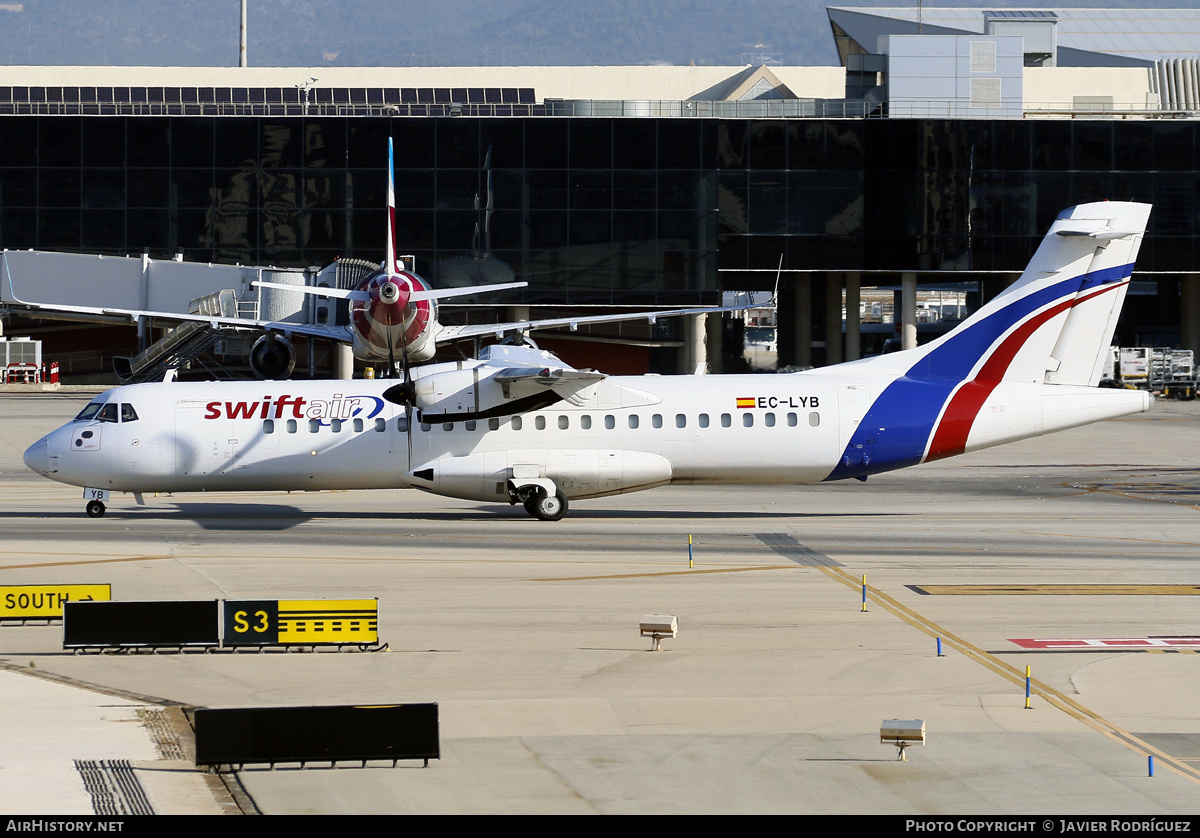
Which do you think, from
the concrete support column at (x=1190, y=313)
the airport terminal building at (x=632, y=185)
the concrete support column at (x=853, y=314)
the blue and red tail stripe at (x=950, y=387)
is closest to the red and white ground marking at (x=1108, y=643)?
the blue and red tail stripe at (x=950, y=387)

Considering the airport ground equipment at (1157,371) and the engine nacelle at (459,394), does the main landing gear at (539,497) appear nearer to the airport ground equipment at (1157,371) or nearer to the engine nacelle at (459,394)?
the engine nacelle at (459,394)

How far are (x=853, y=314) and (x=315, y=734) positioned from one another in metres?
74.2

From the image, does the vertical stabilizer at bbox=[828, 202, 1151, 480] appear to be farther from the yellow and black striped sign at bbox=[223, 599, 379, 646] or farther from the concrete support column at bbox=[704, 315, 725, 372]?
the concrete support column at bbox=[704, 315, 725, 372]

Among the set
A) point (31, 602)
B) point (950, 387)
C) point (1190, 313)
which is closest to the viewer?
point (31, 602)

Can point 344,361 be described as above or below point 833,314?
below

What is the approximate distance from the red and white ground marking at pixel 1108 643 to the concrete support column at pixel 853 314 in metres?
63.4

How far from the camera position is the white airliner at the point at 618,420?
31.2 metres

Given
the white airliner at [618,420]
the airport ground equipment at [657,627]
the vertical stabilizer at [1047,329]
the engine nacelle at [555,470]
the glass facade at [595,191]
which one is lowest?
the airport ground equipment at [657,627]

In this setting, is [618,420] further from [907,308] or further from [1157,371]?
[1157,371]

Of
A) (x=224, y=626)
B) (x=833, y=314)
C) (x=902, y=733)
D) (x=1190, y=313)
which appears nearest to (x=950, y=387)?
(x=224, y=626)

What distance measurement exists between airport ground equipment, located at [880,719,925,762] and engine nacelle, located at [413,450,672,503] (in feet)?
60.0

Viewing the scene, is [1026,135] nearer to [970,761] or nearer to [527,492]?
[527,492]

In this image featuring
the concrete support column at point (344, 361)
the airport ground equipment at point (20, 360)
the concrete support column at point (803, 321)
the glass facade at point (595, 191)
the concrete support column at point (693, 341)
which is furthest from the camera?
the concrete support column at point (803, 321)

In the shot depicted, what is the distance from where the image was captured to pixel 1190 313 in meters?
83.3
